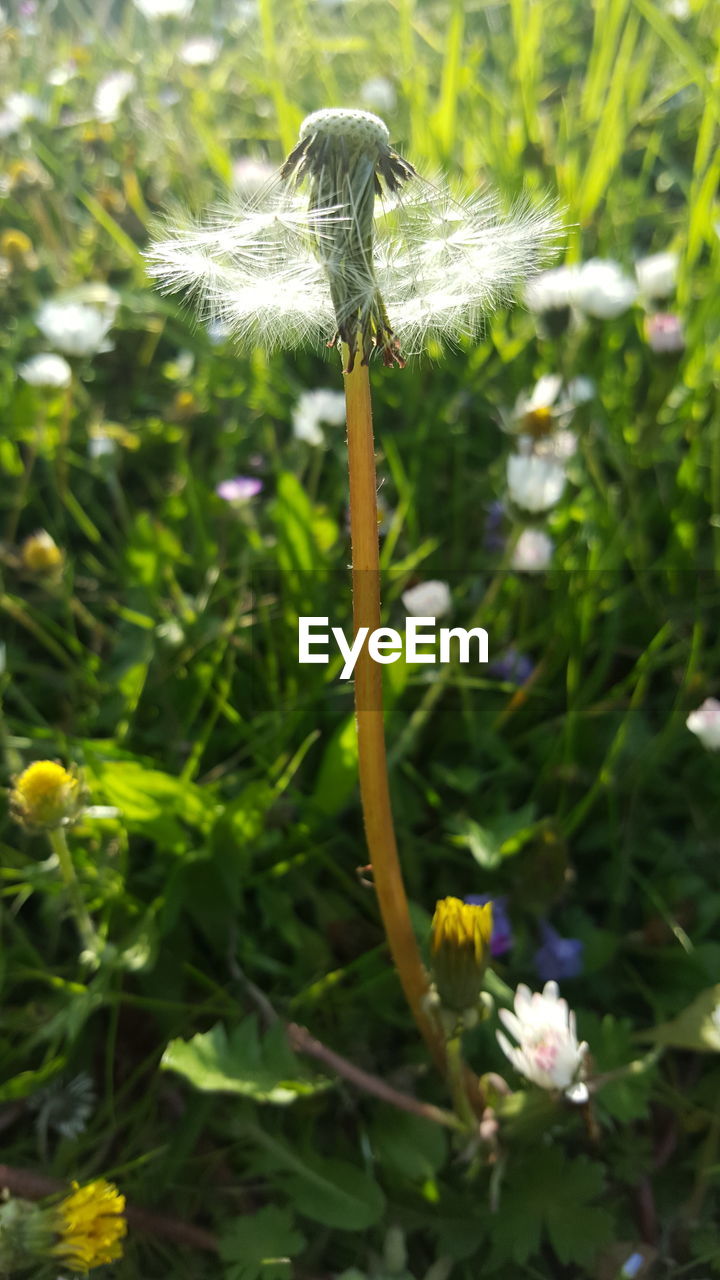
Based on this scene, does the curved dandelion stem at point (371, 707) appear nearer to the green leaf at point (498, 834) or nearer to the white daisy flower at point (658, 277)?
the green leaf at point (498, 834)

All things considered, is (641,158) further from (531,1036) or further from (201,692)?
(531,1036)

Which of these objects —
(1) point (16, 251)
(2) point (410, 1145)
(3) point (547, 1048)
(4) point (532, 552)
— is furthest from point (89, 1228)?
(1) point (16, 251)

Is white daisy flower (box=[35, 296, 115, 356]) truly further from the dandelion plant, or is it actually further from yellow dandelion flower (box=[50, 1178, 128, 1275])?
yellow dandelion flower (box=[50, 1178, 128, 1275])

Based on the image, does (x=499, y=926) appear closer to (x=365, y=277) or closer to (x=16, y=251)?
(x=365, y=277)

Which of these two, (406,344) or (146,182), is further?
(146,182)

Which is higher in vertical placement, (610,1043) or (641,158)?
(641,158)

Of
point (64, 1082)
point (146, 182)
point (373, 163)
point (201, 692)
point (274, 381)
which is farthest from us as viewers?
point (146, 182)

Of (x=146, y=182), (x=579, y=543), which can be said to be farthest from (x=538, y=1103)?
(x=146, y=182)
